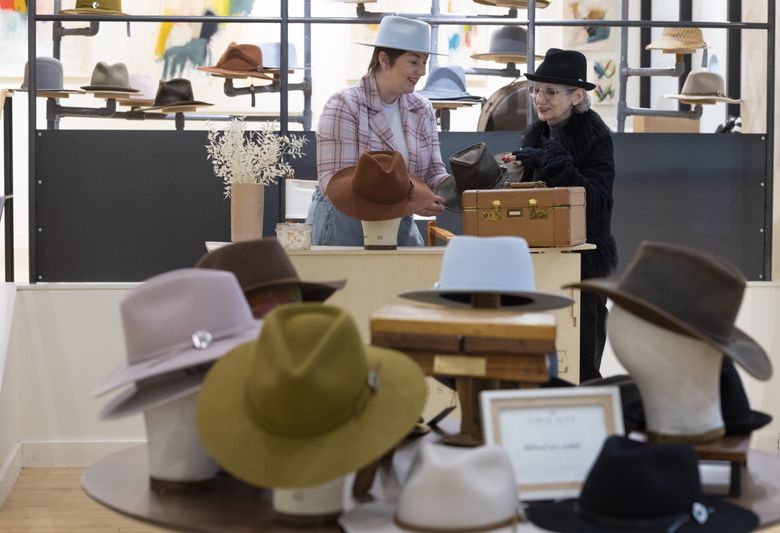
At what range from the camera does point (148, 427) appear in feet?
6.00

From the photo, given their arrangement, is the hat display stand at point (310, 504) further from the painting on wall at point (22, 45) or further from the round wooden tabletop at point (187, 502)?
the painting on wall at point (22, 45)

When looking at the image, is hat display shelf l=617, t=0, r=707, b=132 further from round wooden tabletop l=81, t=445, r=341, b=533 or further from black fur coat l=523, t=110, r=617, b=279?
round wooden tabletop l=81, t=445, r=341, b=533

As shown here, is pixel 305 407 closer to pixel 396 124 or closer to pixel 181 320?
pixel 181 320

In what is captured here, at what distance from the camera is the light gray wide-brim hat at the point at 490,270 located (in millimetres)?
2045

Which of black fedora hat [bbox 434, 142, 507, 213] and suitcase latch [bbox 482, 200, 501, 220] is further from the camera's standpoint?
black fedora hat [bbox 434, 142, 507, 213]

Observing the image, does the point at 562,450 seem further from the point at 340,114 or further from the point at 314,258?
the point at 340,114

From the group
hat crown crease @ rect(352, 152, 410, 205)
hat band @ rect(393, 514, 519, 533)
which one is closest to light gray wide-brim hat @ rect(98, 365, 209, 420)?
hat band @ rect(393, 514, 519, 533)

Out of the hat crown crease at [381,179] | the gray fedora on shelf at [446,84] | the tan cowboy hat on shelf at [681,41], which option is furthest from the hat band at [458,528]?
the tan cowboy hat on shelf at [681,41]

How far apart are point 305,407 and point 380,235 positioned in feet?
7.57

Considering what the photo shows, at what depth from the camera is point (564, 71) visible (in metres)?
4.11

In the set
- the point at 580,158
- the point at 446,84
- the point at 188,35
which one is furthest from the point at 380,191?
the point at 188,35

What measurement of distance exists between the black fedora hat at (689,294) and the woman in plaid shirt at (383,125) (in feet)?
7.15

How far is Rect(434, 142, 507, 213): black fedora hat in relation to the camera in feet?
13.0

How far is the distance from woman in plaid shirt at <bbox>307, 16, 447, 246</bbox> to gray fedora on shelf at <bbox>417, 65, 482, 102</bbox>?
1.99 meters
